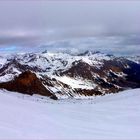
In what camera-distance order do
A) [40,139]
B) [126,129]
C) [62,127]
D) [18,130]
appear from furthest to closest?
1. [126,129]
2. [62,127]
3. [18,130]
4. [40,139]

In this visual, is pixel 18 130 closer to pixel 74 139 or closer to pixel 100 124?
pixel 74 139

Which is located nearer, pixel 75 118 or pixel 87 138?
pixel 87 138

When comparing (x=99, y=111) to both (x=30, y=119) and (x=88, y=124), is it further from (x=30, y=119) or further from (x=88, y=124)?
(x=30, y=119)

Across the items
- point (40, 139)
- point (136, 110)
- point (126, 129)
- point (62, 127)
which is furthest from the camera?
point (136, 110)

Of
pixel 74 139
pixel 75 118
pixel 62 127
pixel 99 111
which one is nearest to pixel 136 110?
pixel 99 111

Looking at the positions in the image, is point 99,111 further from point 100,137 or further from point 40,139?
point 40,139

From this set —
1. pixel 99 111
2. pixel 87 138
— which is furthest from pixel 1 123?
pixel 99 111

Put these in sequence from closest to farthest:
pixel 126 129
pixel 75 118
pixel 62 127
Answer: pixel 62 127 → pixel 126 129 → pixel 75 118

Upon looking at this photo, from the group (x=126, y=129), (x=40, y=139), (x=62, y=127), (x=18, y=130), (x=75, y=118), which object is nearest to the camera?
(x=40, y=139)

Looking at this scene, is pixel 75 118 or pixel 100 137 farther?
pixel 75 118
